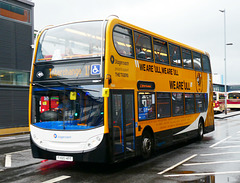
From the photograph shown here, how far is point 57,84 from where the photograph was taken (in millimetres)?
9055

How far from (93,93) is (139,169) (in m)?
2.59

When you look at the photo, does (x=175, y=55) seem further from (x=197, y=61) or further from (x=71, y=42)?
(x=71, y=42)

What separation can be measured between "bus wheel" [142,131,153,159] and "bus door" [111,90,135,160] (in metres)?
0.87

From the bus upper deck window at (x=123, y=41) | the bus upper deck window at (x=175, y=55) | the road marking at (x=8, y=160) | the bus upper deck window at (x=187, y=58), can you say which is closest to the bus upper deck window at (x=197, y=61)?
the bus upper deck window at (x=187, y=58)

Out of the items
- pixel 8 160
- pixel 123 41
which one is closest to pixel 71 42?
pixel 123 41

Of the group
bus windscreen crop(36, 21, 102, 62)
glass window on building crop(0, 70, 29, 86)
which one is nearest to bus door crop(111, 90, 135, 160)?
bus windscreen crop(36, 21, 102, 62)

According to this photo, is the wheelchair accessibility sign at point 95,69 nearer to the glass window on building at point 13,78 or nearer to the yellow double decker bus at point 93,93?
the yellow double decker bus at point 93,93

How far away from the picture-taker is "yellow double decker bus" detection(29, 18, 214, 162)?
849 centimetres

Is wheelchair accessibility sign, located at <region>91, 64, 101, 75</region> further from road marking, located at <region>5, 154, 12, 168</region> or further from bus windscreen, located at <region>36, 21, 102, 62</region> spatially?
road marking, located at <region>5, 154, 12, 168</region>

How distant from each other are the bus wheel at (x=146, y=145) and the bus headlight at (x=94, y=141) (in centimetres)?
247

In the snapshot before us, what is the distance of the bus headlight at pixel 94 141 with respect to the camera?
8352 millimetres

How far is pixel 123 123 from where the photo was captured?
9156 millimetres

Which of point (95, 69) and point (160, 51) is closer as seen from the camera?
point (95, 69)

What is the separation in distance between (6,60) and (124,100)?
15621 mm
